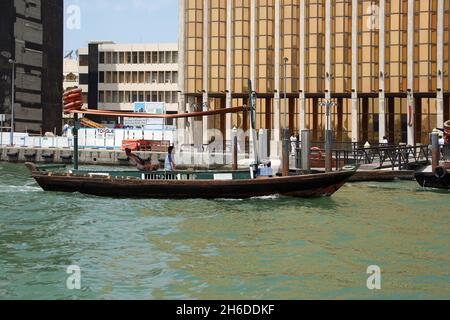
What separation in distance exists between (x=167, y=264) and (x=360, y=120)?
6726 cm

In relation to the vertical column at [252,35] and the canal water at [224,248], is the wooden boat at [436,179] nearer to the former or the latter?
the canal water at [224,248]

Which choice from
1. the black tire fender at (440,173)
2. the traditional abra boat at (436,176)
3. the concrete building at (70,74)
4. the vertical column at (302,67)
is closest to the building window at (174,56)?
the concrete building at (70,74)

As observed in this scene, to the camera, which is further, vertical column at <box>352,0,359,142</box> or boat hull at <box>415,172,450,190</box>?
vertical column at <box>352,0,359,142</box>

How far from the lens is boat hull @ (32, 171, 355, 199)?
30875 millimetres

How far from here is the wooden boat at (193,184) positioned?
101 ft

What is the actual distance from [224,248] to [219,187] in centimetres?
1214

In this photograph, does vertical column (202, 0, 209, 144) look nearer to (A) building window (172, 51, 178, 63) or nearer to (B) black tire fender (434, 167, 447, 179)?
(A) building window (172, 51, 178, 63)

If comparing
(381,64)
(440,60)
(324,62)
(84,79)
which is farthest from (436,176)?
(84,79)

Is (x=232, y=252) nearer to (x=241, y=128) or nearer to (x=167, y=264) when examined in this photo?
(x=167, y=264)

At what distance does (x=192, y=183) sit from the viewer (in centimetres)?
3130

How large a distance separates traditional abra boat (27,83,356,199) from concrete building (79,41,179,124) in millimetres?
92046

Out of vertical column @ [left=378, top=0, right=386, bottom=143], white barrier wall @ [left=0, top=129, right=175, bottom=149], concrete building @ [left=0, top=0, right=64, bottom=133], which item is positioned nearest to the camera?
white barrier wall @ [left=0, top=129, right=175, bottom=149]

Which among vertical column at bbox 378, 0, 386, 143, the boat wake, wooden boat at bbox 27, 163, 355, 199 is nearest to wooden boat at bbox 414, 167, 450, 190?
wooden boat at bbox 27, 163, 355, 199
